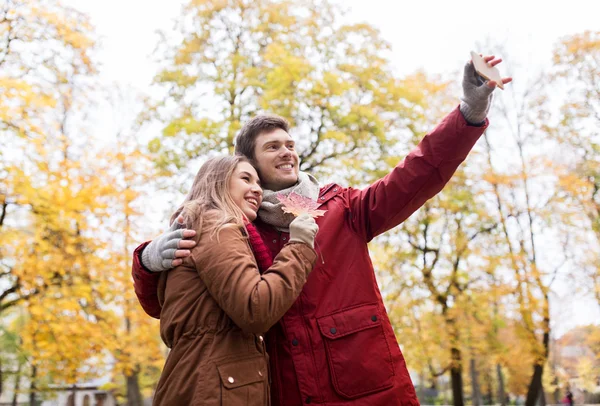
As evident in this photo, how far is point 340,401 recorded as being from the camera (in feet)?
7.56

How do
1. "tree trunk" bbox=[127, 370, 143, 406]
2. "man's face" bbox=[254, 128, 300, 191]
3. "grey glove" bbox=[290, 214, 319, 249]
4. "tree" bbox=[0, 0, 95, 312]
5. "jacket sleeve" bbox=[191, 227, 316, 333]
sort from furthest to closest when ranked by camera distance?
"tree trunk" bbox=[127, 370, 143, 406]
"tree" bbox=[0, 0, 95, 312]
"man's face" bbox=[254, 128, 300, 191]
"grey glove" bbox=[290, 214, 319, 249]
"jacket sleeve" bbox=[191, 227, 316, 333]

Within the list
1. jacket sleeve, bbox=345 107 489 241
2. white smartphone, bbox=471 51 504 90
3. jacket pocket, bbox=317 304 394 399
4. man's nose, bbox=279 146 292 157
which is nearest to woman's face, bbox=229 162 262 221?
man's nose, bbox=279 146 292 157

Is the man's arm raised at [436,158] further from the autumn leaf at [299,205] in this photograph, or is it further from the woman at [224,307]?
the woman at [224,307]

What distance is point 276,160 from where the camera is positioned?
285 cm

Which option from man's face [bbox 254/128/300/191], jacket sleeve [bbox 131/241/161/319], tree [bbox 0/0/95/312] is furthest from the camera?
tree [bbox 0/0/95/312]

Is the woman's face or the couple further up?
the woman's face

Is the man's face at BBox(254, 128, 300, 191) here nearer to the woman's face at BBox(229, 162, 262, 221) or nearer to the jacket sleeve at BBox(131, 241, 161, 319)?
the woman's face at BBox(229, 162, 262, 221)

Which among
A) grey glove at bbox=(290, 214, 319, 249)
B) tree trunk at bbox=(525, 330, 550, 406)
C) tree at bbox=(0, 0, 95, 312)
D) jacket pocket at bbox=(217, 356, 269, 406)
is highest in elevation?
tree at bbox=(0, 0, 95, 312)

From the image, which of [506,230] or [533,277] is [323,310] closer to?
[533,277]

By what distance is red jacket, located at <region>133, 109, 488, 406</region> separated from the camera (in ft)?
7.64

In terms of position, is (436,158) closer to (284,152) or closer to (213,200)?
(284,152)

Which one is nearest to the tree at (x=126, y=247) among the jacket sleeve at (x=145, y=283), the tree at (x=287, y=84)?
the tree at (x=287, y=84)

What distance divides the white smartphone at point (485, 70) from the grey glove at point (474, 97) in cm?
4

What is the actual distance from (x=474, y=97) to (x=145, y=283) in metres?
1.72
